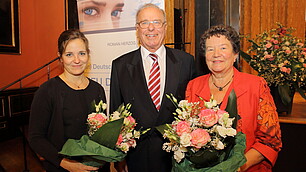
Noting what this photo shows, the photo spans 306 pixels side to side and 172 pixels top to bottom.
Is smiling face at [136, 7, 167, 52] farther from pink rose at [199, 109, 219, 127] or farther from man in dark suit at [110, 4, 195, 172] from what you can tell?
pink rose at [199, 109, 219, 127]

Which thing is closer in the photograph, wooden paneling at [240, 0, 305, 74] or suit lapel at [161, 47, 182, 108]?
suit lapel at [161, 47, 182, 108]

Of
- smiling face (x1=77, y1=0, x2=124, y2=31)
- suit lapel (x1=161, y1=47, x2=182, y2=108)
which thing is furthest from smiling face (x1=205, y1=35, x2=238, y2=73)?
smiling face (x1=77, y1=0, x2=124, y2=31)

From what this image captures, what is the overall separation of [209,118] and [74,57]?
1113mm

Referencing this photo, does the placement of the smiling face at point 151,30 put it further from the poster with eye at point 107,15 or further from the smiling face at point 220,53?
the poster with eye at point 107,15

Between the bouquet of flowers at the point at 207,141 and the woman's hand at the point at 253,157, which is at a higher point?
the bouquet of flowers at the point at 207,141

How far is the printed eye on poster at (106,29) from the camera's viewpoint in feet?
10.6

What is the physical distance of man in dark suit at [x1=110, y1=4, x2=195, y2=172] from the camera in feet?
6.63

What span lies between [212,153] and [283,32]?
6.52ft

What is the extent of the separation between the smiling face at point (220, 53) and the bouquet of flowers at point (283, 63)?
94cm

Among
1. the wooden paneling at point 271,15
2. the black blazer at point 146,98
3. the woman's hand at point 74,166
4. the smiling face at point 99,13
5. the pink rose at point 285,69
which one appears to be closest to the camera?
the woman's hand at point 74,166

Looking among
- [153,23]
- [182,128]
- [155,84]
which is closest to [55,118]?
[155,84]

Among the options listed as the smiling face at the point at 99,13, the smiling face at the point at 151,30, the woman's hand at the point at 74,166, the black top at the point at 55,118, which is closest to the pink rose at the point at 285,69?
the smiling face at the point at 151,30

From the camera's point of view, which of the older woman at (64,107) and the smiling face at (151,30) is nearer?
the older woman at (64,107)

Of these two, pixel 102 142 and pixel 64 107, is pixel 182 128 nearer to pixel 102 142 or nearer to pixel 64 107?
pixel 102 142
